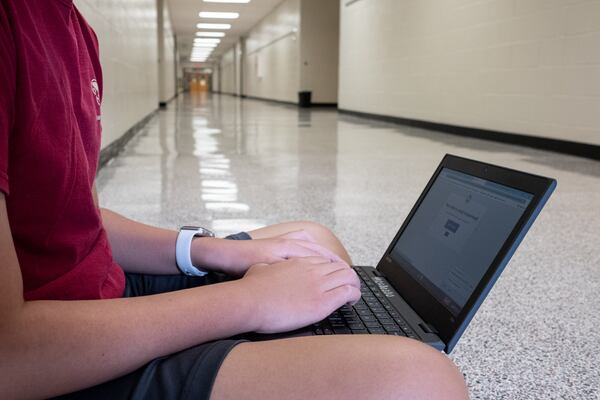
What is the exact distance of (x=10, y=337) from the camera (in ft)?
1.70

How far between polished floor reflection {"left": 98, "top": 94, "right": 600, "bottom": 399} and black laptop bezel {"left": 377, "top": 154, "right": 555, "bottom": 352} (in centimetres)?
28

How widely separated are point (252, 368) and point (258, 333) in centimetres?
11

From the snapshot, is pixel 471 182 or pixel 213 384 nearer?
pixel 213 384

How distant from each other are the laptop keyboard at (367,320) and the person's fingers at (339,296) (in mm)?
39

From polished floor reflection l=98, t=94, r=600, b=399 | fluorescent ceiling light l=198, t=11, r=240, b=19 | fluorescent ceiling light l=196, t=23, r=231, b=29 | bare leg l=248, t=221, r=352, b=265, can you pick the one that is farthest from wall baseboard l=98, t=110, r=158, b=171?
fluorescent ceiling light l=196, t=23, r=231, b=29

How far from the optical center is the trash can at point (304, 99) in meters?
15.0

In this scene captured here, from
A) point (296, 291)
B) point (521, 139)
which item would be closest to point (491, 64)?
point (521, 139)

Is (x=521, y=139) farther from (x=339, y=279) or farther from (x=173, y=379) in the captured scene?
(x=173, y=379)

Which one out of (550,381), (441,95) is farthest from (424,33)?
(550,381)

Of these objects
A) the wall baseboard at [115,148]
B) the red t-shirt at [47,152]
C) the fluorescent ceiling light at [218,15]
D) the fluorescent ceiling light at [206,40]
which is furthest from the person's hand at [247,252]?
the fluorescent ceiling light at [206,40]

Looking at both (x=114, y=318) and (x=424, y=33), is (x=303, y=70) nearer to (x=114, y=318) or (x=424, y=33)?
(x=424, y=33)

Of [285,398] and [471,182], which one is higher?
[471,182]

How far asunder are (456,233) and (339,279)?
0.71 feet

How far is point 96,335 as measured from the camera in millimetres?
550
